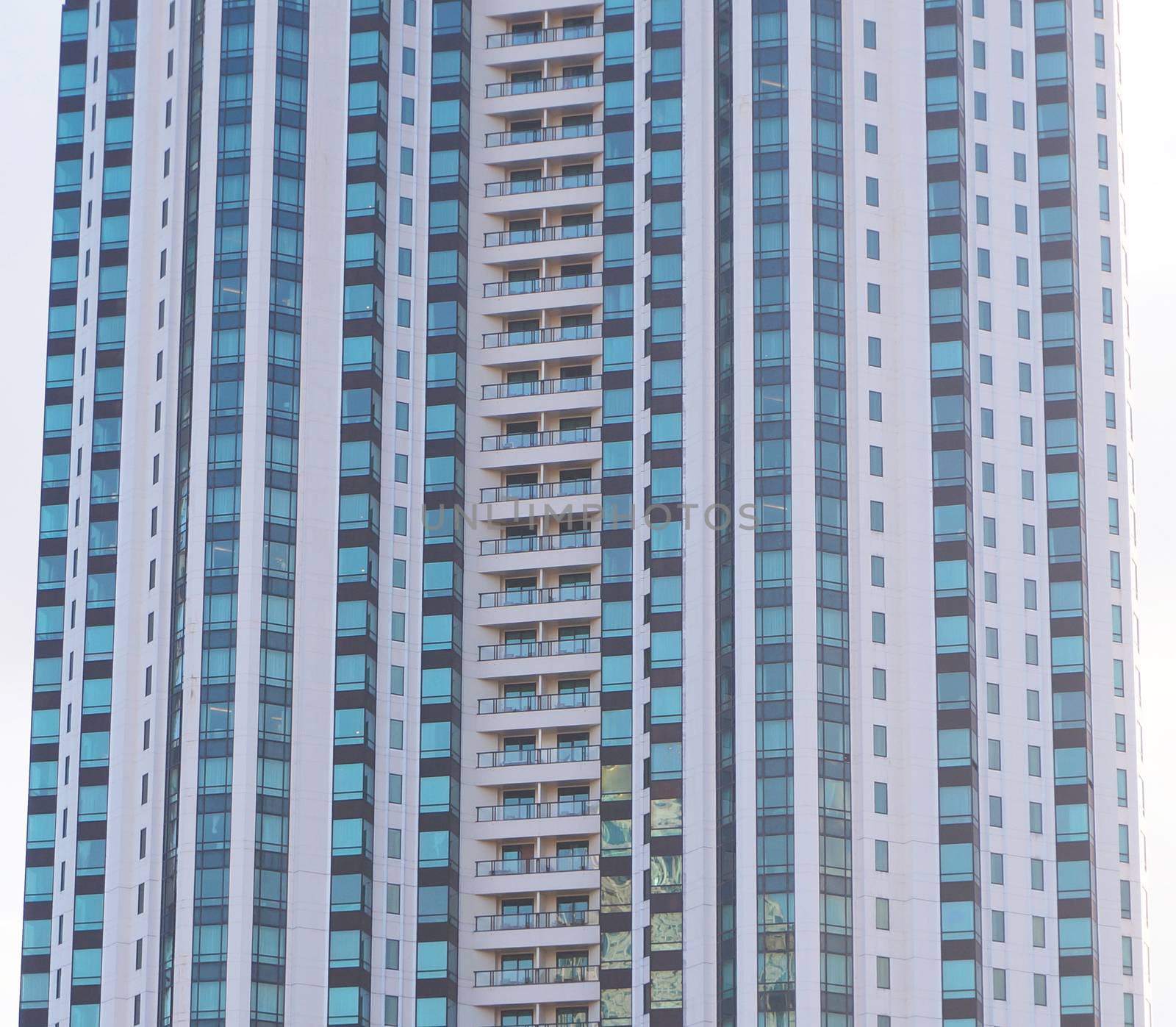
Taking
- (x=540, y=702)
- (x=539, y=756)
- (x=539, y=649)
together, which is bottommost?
(x=539, y=756)

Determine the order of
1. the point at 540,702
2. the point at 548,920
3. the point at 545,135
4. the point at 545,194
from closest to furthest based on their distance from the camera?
1. the point at 548,920
2. the point at 540,702
3. the point at 545,194
4. the point at 545,135

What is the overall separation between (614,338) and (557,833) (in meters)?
31.0

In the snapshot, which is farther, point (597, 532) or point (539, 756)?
point (597, 532)

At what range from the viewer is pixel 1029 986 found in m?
144

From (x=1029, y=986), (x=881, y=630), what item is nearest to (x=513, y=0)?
(x=881, y=630)

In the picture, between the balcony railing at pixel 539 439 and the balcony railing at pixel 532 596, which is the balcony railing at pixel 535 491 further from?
the balcony railing at pixel 532 596

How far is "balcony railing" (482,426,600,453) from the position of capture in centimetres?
15950

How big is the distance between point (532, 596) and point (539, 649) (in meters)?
3.55

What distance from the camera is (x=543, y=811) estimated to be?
6014 inches

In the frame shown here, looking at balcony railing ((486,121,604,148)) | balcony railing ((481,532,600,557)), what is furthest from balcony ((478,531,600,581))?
balcony railing ((486,121,604,148))

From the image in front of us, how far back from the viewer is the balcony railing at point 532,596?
157m

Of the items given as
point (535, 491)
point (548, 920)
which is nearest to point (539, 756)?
point (548, 920)

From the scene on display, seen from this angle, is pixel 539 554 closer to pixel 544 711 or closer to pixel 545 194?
pixel 544 711

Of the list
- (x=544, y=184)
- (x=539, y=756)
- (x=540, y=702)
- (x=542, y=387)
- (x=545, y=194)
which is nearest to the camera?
(x=539, y=756)
